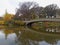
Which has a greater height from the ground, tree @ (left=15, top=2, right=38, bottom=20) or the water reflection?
tree @ (left=15, top=2, right=38, bottom=20)

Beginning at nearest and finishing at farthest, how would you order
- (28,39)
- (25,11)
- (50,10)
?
(28,39)
(25,11)
(50,10)

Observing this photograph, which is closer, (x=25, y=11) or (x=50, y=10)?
(x=25, y=11)

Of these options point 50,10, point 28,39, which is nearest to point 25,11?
point 50,10

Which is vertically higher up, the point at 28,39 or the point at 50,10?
the point at 50,10

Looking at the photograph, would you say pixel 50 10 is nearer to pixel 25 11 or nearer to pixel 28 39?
pixel 25 11

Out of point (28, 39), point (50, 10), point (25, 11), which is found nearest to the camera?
point (28, 39)

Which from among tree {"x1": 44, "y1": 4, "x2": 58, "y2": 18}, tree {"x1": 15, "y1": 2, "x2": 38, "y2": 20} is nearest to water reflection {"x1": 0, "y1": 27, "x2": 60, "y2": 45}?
tree {"x1": 15, "y1": 2, "x2": 38, "y2": 20}

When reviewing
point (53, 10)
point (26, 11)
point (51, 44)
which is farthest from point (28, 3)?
point (51, 44)

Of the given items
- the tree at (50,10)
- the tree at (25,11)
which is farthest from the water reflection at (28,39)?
the tree at (50,10)

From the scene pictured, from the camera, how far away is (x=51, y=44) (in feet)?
52.1

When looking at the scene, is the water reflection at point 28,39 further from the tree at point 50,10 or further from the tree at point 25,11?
the tree at point 50,10

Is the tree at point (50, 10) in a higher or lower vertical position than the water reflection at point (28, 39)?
higher

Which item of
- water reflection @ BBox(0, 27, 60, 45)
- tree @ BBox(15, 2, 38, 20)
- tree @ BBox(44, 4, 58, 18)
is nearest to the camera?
water reflection @ BBox(0, 27, 60, 45)

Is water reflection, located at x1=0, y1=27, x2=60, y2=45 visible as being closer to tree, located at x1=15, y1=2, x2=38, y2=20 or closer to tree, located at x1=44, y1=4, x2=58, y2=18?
tree, located at x1=15, y1=2, x2=38, y2=20
